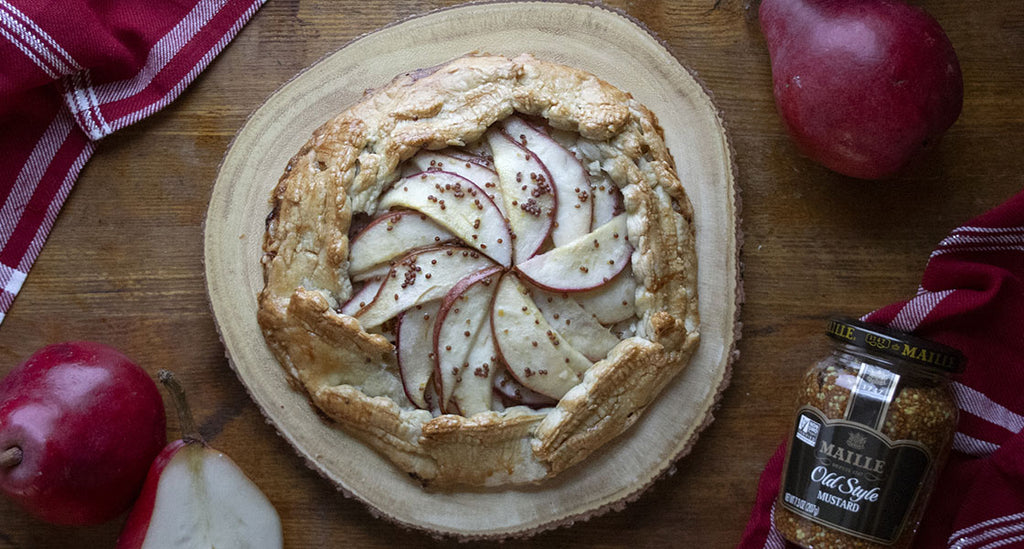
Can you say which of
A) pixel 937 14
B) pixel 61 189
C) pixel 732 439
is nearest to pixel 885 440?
pixel 732 439

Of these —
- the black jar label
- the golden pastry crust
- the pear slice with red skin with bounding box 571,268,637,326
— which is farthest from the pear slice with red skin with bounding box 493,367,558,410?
the black jar label

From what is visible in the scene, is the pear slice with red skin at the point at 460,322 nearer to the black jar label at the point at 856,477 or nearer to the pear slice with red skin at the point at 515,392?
the pear slice with red skin at the point at 515,392

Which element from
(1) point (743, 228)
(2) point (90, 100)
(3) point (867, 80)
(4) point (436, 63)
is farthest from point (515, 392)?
(2) point (90, 100)

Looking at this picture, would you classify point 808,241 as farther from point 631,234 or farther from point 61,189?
→ point 61,189

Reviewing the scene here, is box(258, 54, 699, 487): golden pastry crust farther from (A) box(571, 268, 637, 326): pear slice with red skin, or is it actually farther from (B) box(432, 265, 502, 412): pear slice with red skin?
(B) box(432, 265, 502, 412): pear slice with red skin

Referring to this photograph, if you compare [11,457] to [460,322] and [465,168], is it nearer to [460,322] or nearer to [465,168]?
[460,322]

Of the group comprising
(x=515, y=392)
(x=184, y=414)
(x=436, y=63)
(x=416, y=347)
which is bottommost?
(x=184, y=414)
